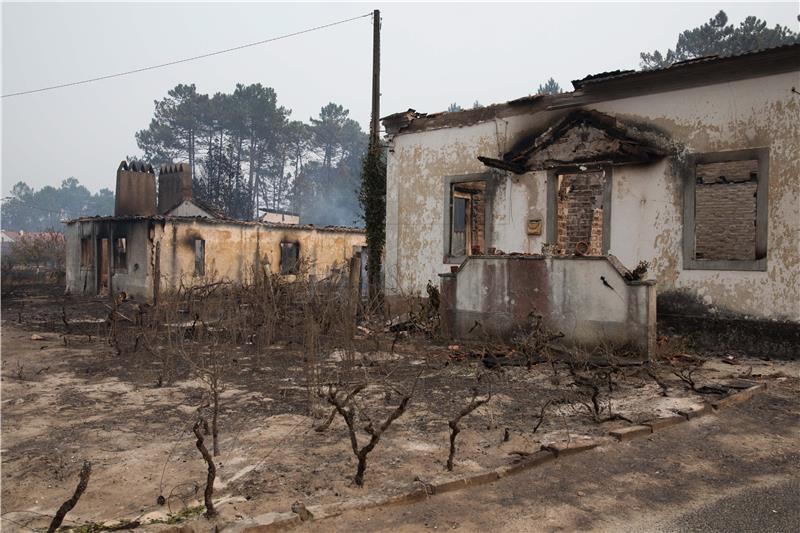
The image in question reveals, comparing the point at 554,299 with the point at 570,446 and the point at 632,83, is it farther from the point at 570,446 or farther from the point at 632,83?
the point at 632,83

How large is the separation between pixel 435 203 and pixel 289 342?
5436 millimetres

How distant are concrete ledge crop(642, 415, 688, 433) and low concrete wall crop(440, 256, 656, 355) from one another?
259cm

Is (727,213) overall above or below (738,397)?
above

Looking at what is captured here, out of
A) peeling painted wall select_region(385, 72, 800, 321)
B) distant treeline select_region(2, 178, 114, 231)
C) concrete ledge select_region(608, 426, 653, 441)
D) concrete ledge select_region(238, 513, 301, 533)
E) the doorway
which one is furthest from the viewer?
distant treeline select_region(2, 178, 114, 231)

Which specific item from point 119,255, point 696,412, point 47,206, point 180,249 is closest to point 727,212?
point 696,412

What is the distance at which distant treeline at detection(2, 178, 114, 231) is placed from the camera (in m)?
101

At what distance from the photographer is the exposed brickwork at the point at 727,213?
49.2 ft

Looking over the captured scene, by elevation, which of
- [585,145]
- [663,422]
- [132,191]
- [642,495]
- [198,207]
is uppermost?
[132,191]

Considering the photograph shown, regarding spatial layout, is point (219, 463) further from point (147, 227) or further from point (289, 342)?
point (147, 227)

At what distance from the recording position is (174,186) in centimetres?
2736

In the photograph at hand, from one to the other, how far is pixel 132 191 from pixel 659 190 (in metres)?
21.1

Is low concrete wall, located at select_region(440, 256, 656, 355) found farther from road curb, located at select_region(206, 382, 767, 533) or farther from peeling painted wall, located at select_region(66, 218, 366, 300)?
peeling painted wall, located at select_region(66, 218, 366, 300)

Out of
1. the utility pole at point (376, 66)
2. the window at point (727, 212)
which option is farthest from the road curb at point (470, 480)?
the utility pole at point (376, 66)

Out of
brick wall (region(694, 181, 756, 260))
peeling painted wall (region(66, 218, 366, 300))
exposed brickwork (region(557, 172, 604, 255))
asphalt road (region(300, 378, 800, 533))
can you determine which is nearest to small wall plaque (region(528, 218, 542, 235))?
exposed brickwork (region(557, 172, 604, 255))
